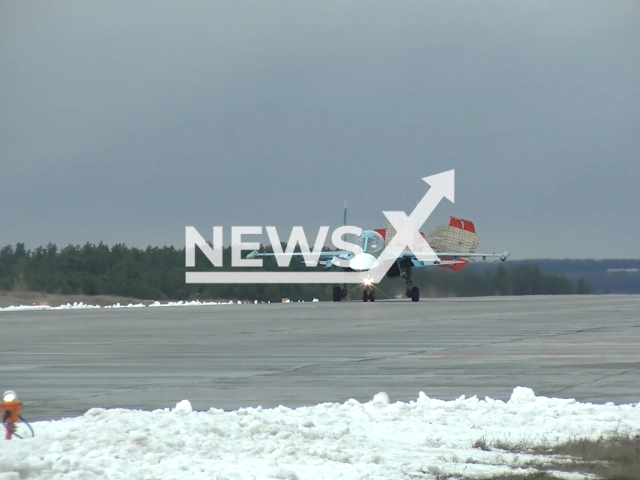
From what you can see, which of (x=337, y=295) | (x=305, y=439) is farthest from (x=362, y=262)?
(x=305, y=439)

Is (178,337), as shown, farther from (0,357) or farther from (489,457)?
(489,457)

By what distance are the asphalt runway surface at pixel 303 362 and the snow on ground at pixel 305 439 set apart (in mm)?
1338

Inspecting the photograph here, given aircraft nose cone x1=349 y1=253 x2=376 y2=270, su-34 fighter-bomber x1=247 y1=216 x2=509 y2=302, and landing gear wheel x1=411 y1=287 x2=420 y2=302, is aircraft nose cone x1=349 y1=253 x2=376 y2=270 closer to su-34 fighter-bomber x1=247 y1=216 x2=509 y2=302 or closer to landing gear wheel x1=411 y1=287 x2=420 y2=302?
su-34 fighter-bomber x1=247 y1=216 x2=509 y2=302

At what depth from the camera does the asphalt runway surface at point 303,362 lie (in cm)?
1192

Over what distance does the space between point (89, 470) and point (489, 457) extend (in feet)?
9.43

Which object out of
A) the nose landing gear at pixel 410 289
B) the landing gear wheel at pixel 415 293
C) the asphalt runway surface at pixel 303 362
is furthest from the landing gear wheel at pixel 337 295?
the asphalt runway surface at pixel 303 362

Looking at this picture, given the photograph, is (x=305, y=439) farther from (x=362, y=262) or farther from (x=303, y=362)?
(x=362, y=262)

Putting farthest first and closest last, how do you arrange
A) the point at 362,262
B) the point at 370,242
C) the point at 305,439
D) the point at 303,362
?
1. the point at 370,242
2. the point at 362,262
3. the point at 303,362
4. the point at 305,439

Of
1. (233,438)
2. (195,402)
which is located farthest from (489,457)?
(195,402)

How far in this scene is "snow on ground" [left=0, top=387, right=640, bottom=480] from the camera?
7133 millimetres

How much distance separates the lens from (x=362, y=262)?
171ft

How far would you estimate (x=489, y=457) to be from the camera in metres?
7.96

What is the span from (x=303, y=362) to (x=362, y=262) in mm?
35674

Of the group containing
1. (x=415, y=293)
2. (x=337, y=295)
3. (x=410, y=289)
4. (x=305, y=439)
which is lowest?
(x=305, y=439)
